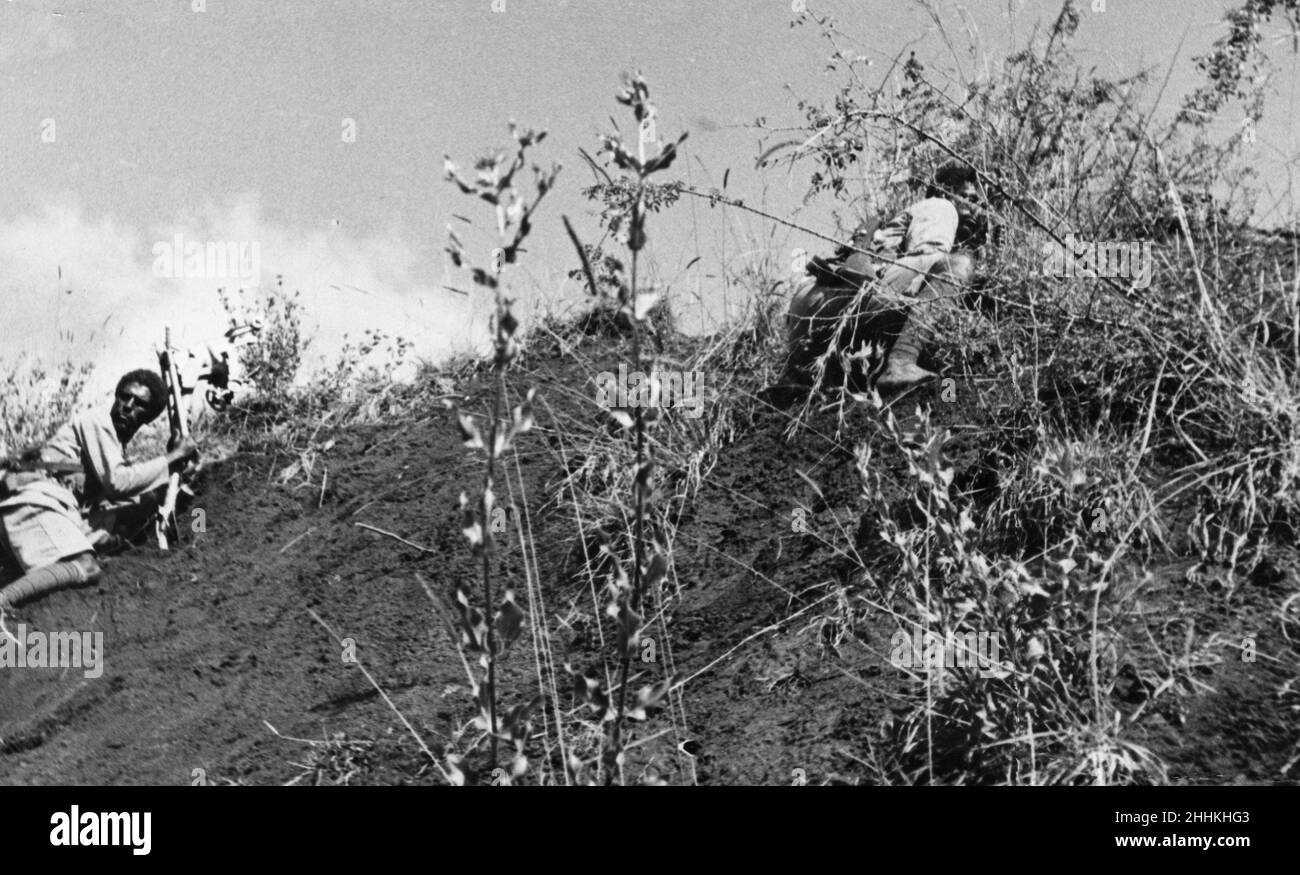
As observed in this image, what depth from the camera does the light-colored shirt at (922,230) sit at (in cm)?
485

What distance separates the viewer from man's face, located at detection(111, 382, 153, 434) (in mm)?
5734

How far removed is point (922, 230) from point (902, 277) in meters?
0.23

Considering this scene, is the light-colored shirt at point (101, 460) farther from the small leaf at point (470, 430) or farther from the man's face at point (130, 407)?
the small leaf at point (470, 430)

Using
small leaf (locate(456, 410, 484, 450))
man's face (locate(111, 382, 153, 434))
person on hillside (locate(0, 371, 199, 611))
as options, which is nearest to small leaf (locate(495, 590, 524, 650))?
small leaf (locate(456, 410, 484, 450))

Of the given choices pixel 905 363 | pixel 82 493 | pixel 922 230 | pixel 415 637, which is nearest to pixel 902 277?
pixel 922 230

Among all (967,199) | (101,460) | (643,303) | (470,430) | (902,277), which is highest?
(967,199)

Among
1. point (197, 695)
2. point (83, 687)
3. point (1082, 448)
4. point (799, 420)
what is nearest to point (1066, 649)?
point (1082, 448)

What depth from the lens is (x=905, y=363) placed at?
4.73 metres

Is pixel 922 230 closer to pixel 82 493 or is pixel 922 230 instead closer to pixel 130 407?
pixel 130 407

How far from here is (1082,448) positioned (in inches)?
144

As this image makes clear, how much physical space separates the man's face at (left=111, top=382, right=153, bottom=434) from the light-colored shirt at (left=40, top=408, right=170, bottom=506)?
59mm

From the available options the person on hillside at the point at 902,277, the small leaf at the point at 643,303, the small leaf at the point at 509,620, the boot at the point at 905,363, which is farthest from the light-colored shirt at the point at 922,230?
the small leaf at the point at 509,620
